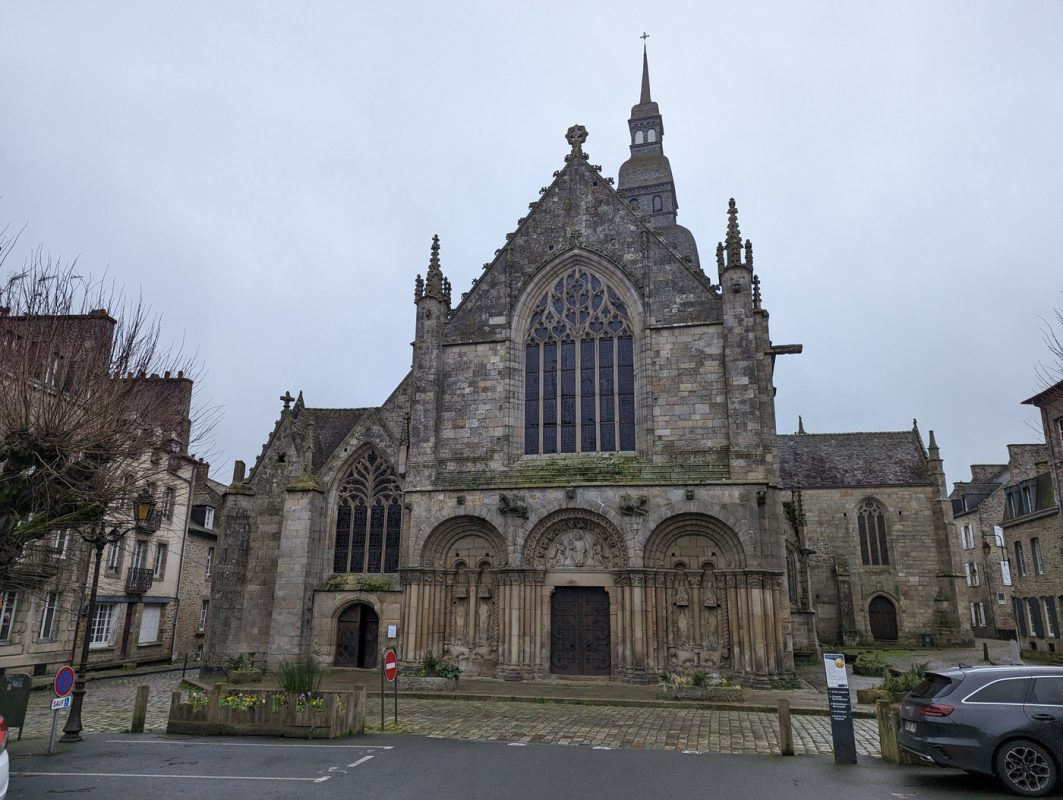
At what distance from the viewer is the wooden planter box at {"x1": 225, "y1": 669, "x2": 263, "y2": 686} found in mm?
19141

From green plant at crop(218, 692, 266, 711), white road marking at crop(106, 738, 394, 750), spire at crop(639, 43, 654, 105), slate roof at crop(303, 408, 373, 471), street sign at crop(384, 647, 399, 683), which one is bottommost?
white road marking at crop(106, 738, 394, 750)

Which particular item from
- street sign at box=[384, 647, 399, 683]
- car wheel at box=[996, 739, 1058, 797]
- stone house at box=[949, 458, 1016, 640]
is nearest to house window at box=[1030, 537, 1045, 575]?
stone house at box=[949, 458, 1016, 640]

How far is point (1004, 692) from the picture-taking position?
8125mm

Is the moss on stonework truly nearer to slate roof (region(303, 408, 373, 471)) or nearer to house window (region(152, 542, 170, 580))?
slate roof (region(303, 408, 373, 471))

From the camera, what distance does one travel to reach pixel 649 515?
18812 mm

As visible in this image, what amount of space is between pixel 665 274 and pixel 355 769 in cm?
1548

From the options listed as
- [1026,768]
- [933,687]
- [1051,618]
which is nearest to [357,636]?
[933,687]

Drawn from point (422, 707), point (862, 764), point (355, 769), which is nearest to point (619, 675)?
point (422, 707)

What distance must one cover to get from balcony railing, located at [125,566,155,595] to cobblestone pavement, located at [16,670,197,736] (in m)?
4.26

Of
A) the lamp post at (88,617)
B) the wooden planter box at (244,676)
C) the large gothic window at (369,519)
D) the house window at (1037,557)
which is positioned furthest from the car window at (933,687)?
the house window at (1037,557)

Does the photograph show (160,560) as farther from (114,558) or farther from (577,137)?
(577,137)

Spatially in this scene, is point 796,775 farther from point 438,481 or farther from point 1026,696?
point 438,481

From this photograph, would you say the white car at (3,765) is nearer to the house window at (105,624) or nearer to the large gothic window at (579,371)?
the large gothic window at (579,371)

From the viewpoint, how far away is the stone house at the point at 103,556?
38.0 ft
